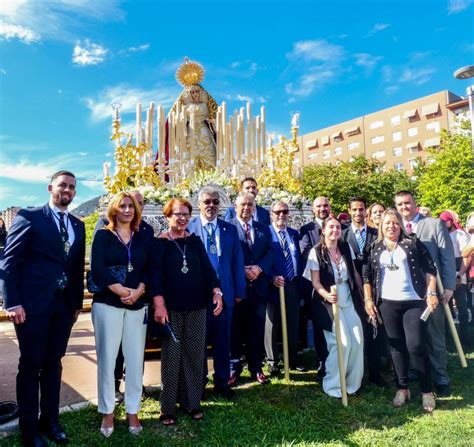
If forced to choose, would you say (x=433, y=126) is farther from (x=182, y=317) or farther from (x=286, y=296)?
(x=182, y=317)

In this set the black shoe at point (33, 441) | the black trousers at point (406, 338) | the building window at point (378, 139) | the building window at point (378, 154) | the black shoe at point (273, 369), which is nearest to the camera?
the black shoe at point (33, 441)

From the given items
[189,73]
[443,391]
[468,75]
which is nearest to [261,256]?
→ [443,391]

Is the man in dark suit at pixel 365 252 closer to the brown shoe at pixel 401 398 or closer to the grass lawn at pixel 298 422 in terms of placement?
the grass lawn at pixel 298 422

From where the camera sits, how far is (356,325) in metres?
4.01

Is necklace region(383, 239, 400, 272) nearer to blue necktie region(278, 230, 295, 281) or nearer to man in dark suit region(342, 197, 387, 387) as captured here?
man in dark suit region(342, 197, 387, 387)

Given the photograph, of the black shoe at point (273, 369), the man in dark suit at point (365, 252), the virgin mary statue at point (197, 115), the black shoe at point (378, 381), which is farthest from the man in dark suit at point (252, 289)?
the virgin mary statue at point (197, 115)

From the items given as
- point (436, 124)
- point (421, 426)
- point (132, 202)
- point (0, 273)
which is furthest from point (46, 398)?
point (436, 124)

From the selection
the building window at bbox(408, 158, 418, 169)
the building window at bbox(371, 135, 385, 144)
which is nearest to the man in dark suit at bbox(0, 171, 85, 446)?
the building window at bbox(408, 158, 418, 169)

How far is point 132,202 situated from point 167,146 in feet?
28.0

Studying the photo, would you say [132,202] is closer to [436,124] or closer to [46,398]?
[46,398]

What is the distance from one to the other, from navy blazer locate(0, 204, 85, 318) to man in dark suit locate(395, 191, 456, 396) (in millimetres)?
3391

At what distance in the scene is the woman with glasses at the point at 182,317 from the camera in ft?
11.0

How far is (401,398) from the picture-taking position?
3.63 metres

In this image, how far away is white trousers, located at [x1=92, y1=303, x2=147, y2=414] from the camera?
10.1ft
